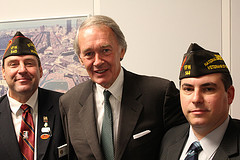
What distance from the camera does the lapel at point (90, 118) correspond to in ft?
5.52

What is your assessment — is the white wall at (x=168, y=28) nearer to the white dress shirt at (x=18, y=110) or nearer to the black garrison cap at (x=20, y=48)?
the black garrison cap at (x=20, y=48)

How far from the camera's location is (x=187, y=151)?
56.6 inches

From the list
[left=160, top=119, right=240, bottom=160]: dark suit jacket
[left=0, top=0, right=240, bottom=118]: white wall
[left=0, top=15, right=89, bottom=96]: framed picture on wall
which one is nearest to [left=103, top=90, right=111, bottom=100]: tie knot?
[left=160, top=119, right=240, bottom=160]: dark suit jacket

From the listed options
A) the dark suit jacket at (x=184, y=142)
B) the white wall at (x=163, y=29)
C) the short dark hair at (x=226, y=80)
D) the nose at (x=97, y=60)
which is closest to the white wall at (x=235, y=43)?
the white wall at (x=163, y=29)

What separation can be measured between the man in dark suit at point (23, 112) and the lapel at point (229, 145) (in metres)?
1.19

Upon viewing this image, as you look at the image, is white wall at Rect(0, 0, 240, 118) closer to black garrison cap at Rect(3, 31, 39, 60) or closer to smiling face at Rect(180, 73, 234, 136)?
black garrison cap at Rect(3, 31, 39, 60)

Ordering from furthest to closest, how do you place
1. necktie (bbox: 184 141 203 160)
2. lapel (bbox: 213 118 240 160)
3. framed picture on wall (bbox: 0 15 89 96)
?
framed picture on wall (bbox: 0 15 89 96)
necktie (bbox: 184 141 203 160)
lapel (bbox: 213 118 240 160)

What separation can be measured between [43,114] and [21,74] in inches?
14.1

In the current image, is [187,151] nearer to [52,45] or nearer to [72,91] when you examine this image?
[72,91]

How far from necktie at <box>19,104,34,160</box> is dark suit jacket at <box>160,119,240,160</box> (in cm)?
99

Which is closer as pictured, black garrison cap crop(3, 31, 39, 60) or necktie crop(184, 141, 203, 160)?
necktie crop(184, 141, 203, 160)

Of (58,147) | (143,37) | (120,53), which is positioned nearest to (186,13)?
(143,37)

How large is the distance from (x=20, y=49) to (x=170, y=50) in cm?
135

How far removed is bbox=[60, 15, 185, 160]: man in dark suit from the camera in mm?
1688
